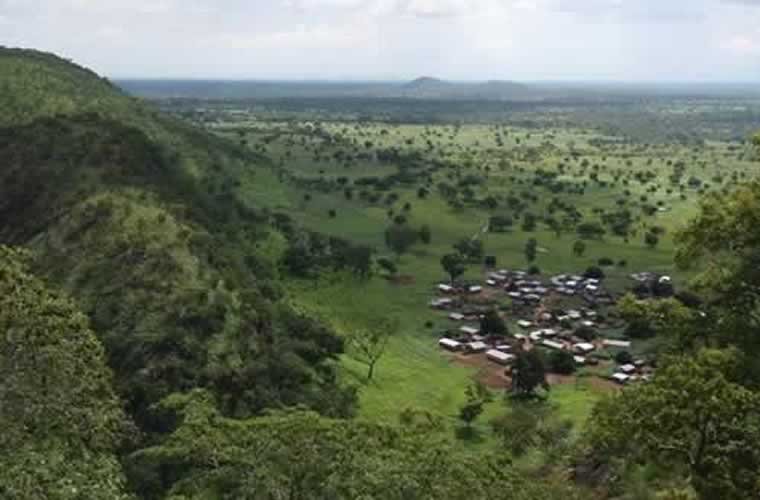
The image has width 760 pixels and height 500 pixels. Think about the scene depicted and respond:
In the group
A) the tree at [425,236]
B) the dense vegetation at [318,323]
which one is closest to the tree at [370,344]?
the dense vegetation at [318,323]

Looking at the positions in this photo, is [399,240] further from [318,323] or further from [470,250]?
[318,323]

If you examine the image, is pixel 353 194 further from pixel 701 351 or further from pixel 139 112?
pixel 701 351

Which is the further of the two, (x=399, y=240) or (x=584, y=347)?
(x=399, y=240)

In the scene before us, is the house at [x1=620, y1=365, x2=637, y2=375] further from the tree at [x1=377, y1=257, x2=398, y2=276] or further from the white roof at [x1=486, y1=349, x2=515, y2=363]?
the tree at [x1=377, y1=257, x2=398, y2=276]

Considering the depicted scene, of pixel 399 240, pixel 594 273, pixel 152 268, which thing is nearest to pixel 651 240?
pixel 594 273

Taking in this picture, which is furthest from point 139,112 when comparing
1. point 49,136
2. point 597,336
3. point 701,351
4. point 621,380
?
point 701,351

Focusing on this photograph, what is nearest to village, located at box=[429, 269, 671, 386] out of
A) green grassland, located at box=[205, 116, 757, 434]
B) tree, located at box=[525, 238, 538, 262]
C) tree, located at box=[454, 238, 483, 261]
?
Result: green grassland, located at box=[205, 116, 757, 434]
